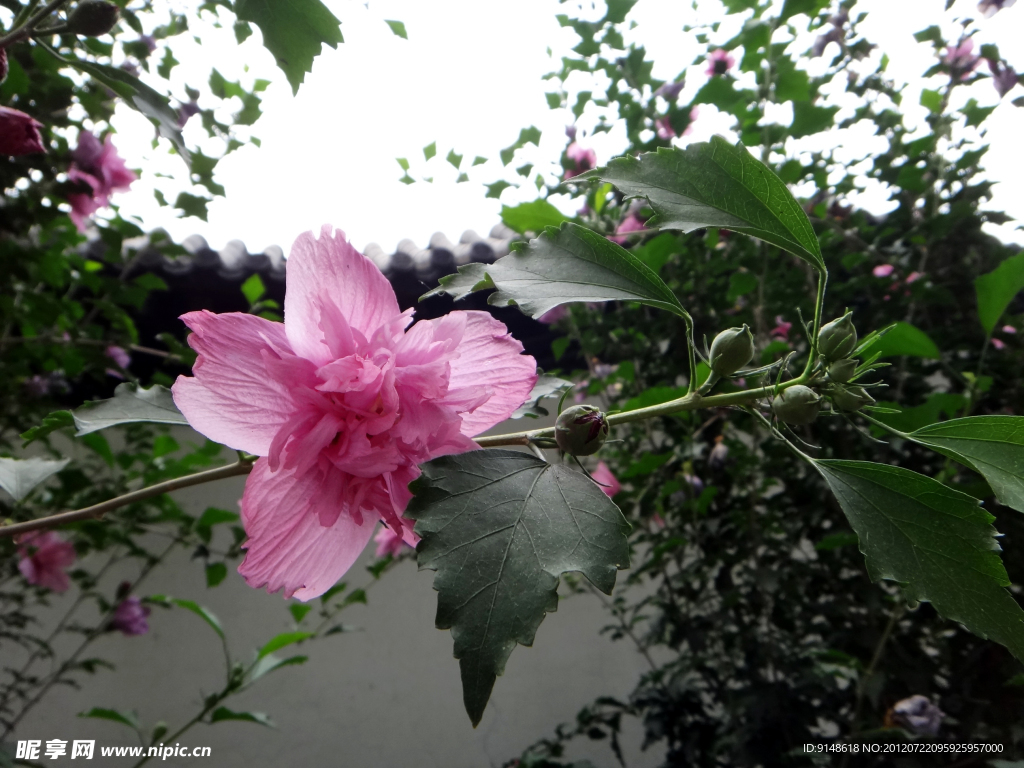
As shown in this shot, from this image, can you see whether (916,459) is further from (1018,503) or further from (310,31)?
(310,31)

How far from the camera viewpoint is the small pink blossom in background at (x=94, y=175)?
1033mm

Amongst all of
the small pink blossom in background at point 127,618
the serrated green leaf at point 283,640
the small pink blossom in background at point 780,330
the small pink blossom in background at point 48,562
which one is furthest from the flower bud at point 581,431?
the small pink blossom in background at point 127,618

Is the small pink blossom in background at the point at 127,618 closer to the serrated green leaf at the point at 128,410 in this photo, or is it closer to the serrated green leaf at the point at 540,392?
the serrated green leaf at the point at 128,410

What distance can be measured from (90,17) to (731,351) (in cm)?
54

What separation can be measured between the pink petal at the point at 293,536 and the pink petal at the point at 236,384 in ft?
0.07

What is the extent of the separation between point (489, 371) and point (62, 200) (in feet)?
3.21

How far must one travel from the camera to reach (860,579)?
3.59 feet

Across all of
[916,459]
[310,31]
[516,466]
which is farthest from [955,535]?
[916,459]

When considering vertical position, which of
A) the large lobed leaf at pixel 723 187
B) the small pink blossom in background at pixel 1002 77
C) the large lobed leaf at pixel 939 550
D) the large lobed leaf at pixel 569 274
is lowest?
the large lobed leaf at pixel 939 550

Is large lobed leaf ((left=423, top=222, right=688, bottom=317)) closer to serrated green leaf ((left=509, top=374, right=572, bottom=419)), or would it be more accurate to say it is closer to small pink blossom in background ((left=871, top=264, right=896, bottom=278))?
serrated green leaf ((left=509, top=374, right=572, bottom=419))

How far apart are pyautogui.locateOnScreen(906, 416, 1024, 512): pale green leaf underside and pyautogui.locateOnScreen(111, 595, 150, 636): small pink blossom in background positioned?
182cm

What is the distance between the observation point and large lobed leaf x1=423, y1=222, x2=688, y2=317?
37 centimetres

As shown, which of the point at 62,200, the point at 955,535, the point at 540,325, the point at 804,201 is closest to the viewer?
the point at 955,535

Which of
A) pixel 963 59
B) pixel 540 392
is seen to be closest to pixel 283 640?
pixel 540 392
